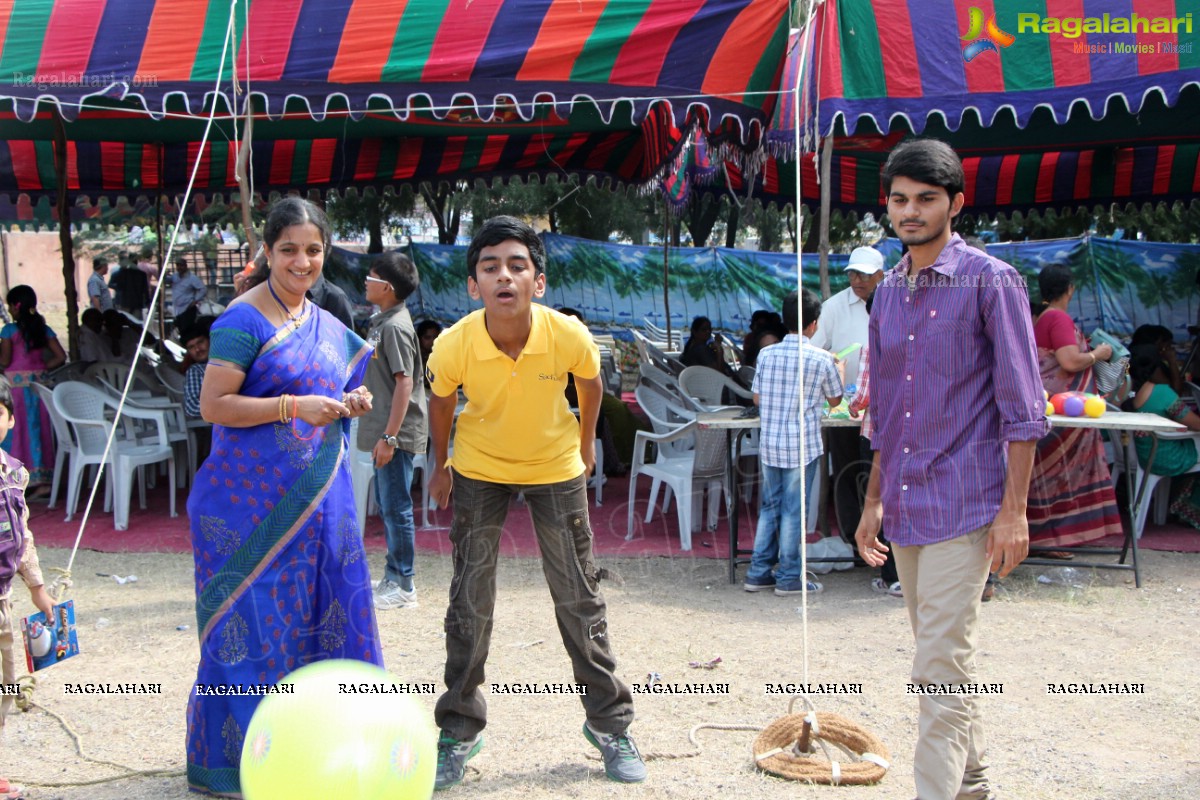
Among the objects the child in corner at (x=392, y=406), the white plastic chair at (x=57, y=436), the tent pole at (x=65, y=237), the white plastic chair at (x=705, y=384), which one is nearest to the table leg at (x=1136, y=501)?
the white plastic chair at (x=705, y=384)

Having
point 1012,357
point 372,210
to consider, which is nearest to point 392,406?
point 1012,357

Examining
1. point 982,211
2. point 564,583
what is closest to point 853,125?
point 564,583

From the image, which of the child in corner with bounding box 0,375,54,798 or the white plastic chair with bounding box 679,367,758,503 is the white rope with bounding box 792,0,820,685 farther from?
the white plastic chair with bounding box 679,367,758,503

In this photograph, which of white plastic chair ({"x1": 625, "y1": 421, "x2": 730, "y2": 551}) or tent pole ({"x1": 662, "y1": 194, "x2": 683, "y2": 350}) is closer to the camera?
white plastic chair ({"x1": 625, "y1": 421, "x2": 730, "y2": 551})

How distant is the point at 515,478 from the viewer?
306 cm

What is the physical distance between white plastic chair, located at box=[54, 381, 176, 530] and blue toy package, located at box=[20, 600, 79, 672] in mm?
3799

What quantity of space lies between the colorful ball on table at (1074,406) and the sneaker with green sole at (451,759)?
3.54 meters

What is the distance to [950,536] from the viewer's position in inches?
99.3

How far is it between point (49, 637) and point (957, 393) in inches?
108

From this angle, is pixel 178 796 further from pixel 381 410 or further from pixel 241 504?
pixel 381 410

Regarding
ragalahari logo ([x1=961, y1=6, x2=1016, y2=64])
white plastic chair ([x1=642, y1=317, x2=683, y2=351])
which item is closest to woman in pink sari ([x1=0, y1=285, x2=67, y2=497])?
ragalahari logo ([x1=961, y1=6, x2=1016, y2=64])

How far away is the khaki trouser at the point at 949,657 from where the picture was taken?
8.20 ft

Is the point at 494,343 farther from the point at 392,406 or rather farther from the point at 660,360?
the point at 660,360

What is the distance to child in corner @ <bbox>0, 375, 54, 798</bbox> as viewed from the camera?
2975mm
